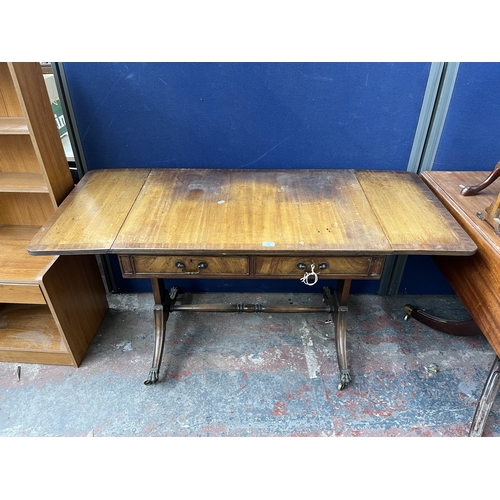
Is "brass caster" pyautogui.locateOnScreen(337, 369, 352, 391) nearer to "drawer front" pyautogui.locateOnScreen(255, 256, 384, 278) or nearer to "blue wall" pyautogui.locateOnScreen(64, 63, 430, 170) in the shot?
"drawer front" pyautogui.locateOnScreen(255, 256, 384, 278)

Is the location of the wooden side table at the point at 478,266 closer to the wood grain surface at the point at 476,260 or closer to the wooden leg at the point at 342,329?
the wood grain surface at the point at 476,260

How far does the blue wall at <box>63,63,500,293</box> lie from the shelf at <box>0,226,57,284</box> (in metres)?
0.57

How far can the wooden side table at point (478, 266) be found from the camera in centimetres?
146

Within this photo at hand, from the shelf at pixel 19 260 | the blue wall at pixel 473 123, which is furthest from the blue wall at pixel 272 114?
the shelf at pixel 19 260

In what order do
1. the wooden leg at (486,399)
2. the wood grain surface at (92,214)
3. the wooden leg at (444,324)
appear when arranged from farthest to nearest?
1. the wooden leg at (444,324)
2. the wooden leg at (486,399)
3. the wood grain surface at (92,214)

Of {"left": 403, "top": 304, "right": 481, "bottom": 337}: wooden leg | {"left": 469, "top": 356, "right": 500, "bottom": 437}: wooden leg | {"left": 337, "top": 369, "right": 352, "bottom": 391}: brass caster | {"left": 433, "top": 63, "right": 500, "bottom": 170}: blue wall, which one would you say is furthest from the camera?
{"left": 403, "top": 304, "right": 481, "bottom": 337}: wooden leg

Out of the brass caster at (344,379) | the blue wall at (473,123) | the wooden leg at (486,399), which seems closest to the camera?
the wooden leg at (486,399)

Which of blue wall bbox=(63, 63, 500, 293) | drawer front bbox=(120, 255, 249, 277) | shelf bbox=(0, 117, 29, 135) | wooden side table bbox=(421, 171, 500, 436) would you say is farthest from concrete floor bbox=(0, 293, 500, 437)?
Result: shelf bbox=(0, 117, 29, 135)

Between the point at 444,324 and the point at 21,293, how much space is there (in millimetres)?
2244

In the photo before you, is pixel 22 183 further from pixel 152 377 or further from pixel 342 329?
pixel 342 329

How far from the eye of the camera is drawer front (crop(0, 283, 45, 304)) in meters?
1.69

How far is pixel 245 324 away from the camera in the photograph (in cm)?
227

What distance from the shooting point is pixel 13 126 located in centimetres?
168

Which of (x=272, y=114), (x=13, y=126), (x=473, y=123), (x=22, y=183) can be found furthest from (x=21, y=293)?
(x=473, y=123)
